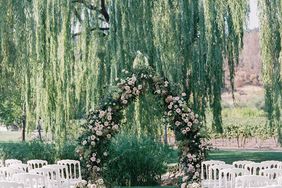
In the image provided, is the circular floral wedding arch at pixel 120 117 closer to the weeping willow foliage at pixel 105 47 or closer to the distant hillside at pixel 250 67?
the weeping willow foliage at pixel 105 47

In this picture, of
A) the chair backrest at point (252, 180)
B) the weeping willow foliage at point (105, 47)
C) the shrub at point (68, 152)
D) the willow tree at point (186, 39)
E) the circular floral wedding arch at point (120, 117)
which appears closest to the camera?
the chair backrest at point (252, 180)

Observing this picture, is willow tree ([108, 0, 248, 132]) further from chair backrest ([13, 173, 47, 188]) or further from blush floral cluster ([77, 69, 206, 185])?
chair backrest ([13, 173, 47, 188])

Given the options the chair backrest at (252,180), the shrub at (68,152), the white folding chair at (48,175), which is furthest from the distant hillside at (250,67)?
the chair backrest at (252,180)

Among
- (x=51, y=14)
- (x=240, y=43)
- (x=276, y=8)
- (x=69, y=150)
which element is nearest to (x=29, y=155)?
(x=69, y=150)

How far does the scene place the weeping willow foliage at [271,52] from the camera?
14836 millimetres

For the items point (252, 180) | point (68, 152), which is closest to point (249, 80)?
point (68, 152)

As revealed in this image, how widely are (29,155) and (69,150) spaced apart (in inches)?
49.9

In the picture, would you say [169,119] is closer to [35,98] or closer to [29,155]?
[35,98]

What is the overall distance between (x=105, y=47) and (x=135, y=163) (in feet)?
8.75

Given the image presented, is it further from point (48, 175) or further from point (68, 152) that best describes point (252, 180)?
point (68, 152)

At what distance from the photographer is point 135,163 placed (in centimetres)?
1404

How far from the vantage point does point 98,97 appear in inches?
554

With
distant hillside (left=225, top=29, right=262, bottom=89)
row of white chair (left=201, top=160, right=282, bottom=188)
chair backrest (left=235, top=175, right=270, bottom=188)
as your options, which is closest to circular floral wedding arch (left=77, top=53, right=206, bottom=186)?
row of white chair (left=201, top=160, right=282, bottom=188)

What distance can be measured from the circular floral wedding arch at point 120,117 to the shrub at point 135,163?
2.98 meters
